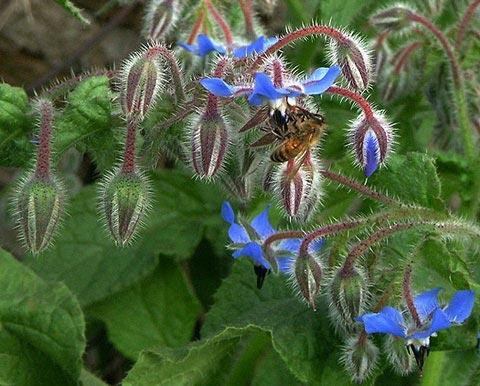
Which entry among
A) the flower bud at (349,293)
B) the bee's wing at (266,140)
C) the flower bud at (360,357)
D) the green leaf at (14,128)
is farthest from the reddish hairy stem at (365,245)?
the green leaf at (14,128)

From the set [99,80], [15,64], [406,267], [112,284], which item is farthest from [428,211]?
[15,64]

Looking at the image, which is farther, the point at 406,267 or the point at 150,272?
the point at 150,272

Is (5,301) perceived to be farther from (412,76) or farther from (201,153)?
(412,76)

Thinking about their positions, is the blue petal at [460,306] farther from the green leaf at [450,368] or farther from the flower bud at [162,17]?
the flower bud at [162,17]

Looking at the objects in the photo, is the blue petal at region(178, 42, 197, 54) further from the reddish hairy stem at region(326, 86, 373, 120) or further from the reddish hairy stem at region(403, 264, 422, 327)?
the reddish hairy stem at region(403, 264, 422, 327)

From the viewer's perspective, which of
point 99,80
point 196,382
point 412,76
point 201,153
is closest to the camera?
point 201,153
